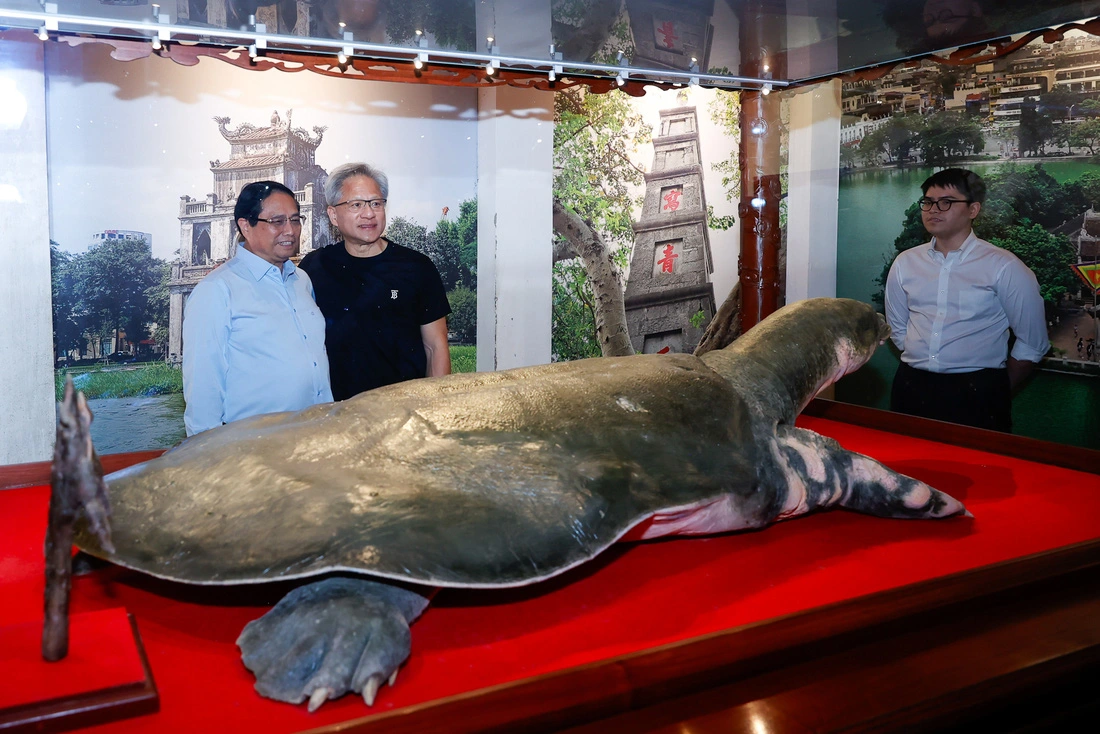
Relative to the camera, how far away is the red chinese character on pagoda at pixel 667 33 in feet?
7.58

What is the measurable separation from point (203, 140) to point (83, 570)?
2.09m

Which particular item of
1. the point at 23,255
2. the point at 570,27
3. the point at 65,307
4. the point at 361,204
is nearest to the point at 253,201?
the point at 361,204

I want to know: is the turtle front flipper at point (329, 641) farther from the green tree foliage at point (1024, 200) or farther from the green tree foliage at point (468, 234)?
the green tree foliage at point (468, 234)

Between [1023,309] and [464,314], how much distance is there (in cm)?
225

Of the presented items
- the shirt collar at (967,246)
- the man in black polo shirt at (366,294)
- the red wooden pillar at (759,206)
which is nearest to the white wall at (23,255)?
the man in black polo shirt at (366,294)

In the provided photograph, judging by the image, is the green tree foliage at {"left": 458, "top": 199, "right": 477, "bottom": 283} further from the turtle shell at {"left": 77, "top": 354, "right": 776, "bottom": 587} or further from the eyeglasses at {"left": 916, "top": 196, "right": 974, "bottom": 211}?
the turtle shell at {"left": 77, "top": 354, "right": 776, "bottom": 587}

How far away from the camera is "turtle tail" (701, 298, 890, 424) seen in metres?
1.77

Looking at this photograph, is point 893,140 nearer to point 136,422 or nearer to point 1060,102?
point 1060,102

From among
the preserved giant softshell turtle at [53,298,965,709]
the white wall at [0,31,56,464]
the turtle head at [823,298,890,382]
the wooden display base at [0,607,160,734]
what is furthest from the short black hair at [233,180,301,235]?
the turtle head at [823,298,890,382]

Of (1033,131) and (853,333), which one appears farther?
(1033,131)

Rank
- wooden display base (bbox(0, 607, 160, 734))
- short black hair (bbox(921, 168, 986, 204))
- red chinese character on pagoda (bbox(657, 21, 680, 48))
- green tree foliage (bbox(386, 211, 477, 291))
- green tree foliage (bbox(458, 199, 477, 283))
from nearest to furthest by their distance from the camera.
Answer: wooden display base (bbox(0, 607, 160, 734))
red chinese character on pagoda (bbox(657, 21, 680, 48))
short black hair (bbox(921, 168, 986, 204))
green tree foliage (bbox(386, 211, 477, 291))
green tree foliage (bbox(458, 199, 477, 283))

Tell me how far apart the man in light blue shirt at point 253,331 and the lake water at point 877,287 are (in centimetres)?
205

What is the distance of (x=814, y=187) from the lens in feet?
10.6

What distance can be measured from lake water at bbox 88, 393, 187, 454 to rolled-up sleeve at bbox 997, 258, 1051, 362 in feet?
9.58
